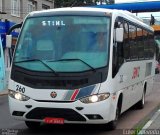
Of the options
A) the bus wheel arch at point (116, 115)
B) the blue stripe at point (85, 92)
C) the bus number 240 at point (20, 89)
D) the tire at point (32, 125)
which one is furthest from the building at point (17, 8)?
the blue stripe at point (85, 92)

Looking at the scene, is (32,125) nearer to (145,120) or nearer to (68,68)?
(68,68)

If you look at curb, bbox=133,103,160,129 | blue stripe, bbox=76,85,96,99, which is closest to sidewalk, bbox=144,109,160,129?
curb, bbox=133,103,160,129

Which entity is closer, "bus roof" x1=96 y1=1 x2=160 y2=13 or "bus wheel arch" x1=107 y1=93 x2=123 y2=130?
"bus wheel arch" x1=107 y1=93 x2=123 y2=130

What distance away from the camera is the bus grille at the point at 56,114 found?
9.34 metres

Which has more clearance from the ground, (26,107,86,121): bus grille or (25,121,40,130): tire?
(26,107,86,121): bus grille

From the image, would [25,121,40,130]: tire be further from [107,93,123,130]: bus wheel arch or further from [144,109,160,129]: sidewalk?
[144,109,160,129]: sidewalk

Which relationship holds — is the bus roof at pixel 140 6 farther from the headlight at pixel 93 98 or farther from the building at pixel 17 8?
the headlight at pixel 93 98

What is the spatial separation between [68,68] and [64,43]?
2.19 ft

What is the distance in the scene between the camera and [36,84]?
31.5 feet

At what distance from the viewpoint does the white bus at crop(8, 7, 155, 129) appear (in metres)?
9.38

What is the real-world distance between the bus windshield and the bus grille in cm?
81

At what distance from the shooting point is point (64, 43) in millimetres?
9984

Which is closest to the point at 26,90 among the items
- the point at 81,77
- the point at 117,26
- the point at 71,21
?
the point at 81,77

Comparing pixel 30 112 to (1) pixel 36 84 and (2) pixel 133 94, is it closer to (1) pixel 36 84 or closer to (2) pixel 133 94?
(1) pixel 36 84
